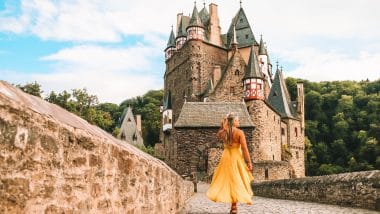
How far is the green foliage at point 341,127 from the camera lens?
6962 centimetres

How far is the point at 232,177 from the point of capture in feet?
27.2

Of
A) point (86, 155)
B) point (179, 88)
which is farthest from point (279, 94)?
point (86, 155)

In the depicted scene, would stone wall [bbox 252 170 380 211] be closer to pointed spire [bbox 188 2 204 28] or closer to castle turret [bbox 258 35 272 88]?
pointed spire [bbox 188 2 204 28]

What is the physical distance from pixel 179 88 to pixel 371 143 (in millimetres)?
28114

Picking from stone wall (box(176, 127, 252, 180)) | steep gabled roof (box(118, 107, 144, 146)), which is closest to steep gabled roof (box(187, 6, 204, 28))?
steep gabled roof (box(118, 107, 144, 146))

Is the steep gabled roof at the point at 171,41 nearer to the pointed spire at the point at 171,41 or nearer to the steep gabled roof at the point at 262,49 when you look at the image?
the pointed spire at the point at 171,41

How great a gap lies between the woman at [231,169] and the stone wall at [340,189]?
3.54 m

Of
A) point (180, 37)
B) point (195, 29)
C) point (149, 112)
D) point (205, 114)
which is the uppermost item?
point (180, 37)

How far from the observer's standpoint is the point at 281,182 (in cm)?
1686

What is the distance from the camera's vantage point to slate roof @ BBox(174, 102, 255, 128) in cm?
3475

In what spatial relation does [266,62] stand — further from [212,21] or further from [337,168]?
[337,168]

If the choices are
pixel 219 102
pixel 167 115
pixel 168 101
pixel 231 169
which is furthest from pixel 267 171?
pixel 168 101

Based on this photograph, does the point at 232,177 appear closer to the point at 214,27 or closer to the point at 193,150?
the point at 193,150

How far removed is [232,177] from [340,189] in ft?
15.4
